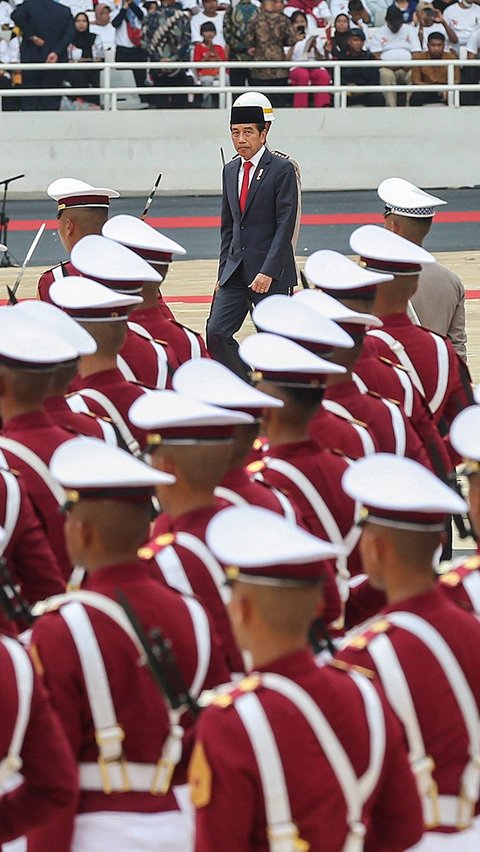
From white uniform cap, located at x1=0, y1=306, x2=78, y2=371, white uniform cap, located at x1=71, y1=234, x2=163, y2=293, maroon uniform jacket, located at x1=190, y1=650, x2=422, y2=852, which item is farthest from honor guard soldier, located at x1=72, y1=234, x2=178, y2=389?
maroon uniform jacket, located at x1=190, y1=650, x2=422, y2=852

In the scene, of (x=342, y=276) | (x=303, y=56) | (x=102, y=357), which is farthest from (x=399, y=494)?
(x=303, y=56)

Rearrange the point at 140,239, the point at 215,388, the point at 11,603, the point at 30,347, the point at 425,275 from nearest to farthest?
the point at 11,603 < the point at 215,388 < the point at 30,347 < the point at 140,239 < the point at 425,275

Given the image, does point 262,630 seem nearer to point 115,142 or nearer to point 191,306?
point 191,306

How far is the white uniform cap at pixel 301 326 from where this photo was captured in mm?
3871

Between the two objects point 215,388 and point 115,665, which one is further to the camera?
point 215,388

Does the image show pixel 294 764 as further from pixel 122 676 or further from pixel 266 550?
pixel 122 676

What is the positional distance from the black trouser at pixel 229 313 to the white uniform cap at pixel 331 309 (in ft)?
9.29

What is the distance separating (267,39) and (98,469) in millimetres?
12890

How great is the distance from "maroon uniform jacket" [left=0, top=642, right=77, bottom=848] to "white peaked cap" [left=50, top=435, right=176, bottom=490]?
36cm

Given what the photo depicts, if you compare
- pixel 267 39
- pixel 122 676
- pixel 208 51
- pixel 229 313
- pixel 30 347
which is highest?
pixel 30 347

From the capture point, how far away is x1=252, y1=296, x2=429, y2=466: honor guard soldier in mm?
3896

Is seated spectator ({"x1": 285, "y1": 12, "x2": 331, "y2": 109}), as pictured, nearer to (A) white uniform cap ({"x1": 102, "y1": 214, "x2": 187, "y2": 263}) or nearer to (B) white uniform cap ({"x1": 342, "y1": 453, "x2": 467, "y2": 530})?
(A) white uniform cap ({"x1": 102, "y1": 214, "x2": 187, "y2": 263})

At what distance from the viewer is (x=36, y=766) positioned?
2375 millimetres

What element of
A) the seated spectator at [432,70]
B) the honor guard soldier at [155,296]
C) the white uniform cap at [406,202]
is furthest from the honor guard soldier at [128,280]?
the seated spectator at [432,70]
